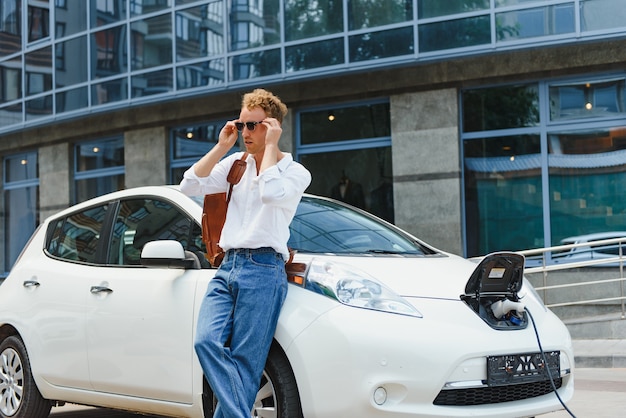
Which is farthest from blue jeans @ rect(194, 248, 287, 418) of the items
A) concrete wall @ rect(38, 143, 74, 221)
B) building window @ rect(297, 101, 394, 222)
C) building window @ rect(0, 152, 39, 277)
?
building window @ rect(0, 152, 39, 277)

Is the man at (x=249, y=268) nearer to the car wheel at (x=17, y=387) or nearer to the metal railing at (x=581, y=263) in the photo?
the car wheel at (x=17, y=387)

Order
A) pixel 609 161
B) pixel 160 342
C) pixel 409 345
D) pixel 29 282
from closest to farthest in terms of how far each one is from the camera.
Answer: pixel 409 345 → pixel 160 342 → pixel 29 282 → pixel 609 161

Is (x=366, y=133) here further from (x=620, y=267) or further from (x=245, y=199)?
(x=245, y=199)

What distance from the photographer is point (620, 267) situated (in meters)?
11.9

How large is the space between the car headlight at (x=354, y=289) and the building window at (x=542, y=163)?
30.9ft

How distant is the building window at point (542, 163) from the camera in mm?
13242

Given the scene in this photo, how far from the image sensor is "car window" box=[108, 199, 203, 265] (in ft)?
17.8

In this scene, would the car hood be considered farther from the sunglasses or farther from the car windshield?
the sunglasses

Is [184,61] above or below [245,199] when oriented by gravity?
above

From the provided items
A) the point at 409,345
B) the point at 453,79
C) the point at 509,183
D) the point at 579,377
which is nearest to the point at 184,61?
the point at 453,79

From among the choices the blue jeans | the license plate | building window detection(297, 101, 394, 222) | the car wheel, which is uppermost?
building window detection(297, 101, 394, 222)

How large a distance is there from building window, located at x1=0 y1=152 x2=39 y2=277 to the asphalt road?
45.7 ft

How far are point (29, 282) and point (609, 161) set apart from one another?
934 cm

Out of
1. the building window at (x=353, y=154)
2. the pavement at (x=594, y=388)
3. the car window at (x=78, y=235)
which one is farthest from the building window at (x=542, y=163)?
the car window at (x=78, y=235)
